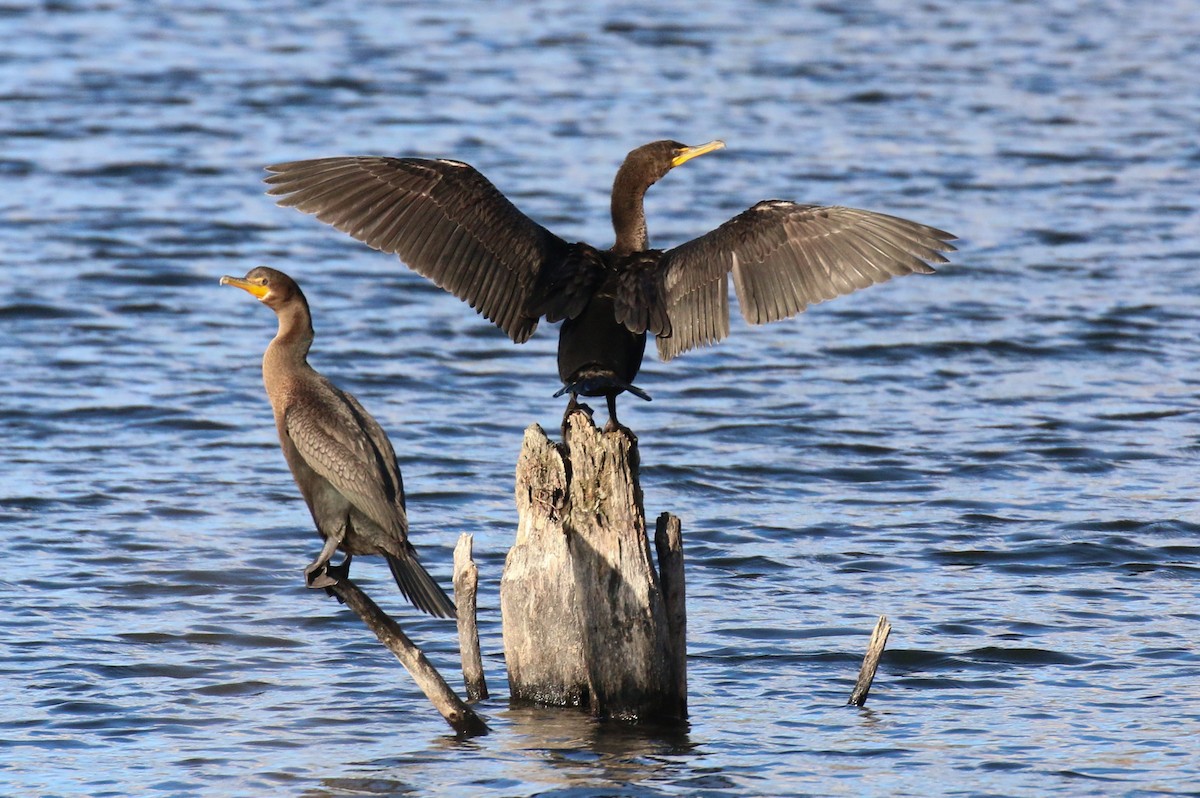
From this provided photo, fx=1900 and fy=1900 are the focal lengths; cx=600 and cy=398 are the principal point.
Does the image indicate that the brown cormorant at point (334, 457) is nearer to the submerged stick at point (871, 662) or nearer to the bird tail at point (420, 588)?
the bird tail at point (420, 588)

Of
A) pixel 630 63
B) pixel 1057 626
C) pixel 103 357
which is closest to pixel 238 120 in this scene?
pixel 630 63

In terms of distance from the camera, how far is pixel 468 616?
7.70 m

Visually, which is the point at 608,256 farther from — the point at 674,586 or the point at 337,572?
the point at 337,572

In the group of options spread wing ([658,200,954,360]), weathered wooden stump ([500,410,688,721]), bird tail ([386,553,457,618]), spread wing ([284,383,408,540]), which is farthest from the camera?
spread wing ([658,200,954,360])

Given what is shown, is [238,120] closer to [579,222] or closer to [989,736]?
[579,222]

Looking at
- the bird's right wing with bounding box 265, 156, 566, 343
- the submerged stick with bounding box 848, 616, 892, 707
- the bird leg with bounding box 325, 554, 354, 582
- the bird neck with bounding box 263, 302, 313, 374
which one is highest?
the bird's right wing with bounding box 265, 156, 566, 343

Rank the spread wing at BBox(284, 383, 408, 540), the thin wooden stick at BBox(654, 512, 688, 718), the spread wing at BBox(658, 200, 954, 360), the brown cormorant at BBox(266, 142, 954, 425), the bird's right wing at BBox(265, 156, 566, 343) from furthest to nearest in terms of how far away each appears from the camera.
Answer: the bird's right wing at BBox(265, 156, 566, 343) → the spread wing at BBox(658, 200, 954, 360) → the brown cormorant at BBox(266, 142, 954, 425) → the thin wooden stick at BBox(654, 512, 688, 718) → the spread wing at BBox(284, 383, 408, 540)

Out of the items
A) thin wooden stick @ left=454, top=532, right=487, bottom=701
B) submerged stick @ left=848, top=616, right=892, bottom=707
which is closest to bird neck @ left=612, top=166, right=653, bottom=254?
thin wooden stick @ left=454, top=532, right=487, bottom=701

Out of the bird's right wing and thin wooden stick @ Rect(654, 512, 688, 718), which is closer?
thin wooden stick @ Rect(654, 512, 688, 718)

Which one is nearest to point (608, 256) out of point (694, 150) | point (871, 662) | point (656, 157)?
point (656, 157)

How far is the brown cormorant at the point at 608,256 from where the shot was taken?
25.6ft

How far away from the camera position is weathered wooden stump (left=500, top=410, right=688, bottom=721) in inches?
289

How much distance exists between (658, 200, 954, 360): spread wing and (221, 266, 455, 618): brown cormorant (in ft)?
5.11

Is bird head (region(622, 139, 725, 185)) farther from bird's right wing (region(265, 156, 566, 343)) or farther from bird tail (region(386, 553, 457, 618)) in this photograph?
bird tail (region(386, 553, 457, 618))
